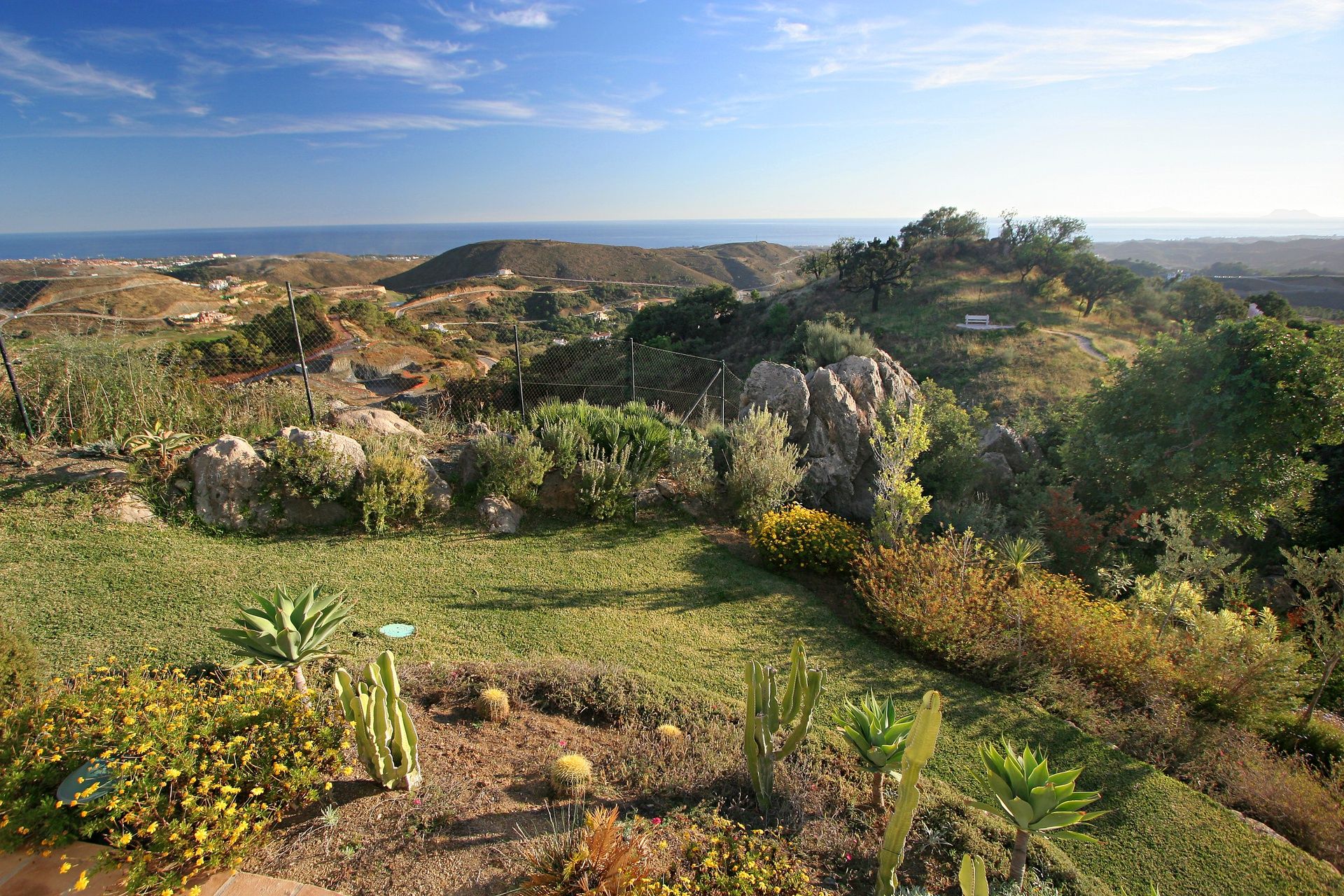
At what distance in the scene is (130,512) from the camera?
6234 mm

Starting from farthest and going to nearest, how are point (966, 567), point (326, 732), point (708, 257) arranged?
point (708, 257), point (966, 567), point (326, 732)

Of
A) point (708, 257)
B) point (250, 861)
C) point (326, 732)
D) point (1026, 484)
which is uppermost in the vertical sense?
point (708, 257)

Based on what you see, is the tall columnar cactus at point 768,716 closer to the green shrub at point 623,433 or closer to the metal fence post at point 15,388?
the green shrub at point 623,433

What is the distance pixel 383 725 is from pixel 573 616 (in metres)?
2.73

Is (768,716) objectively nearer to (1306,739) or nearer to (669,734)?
(669,734)

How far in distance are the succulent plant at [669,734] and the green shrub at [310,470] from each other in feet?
16.0

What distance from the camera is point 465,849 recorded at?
2.85 meters

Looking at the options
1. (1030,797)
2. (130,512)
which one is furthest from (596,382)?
(1030,797)

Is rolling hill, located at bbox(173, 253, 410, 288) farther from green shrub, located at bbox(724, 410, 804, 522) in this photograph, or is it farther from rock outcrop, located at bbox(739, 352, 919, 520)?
green shrub, located at bbox(724, 410, 804, 522)

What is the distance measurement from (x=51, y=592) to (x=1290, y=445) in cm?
1421

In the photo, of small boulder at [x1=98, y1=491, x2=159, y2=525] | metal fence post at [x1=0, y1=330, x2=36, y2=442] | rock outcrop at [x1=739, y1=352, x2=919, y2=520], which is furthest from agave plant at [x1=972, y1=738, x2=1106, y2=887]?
metal fence post at [x1=0, y1=330, x2=36, y2=442]

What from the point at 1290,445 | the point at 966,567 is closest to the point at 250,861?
the point at 966,567

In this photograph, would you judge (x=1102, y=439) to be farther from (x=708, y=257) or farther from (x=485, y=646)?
(x=708, y=257)

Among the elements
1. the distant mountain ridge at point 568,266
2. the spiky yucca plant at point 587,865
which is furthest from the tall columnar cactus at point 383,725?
the distant mountain ridge at point 568,266
